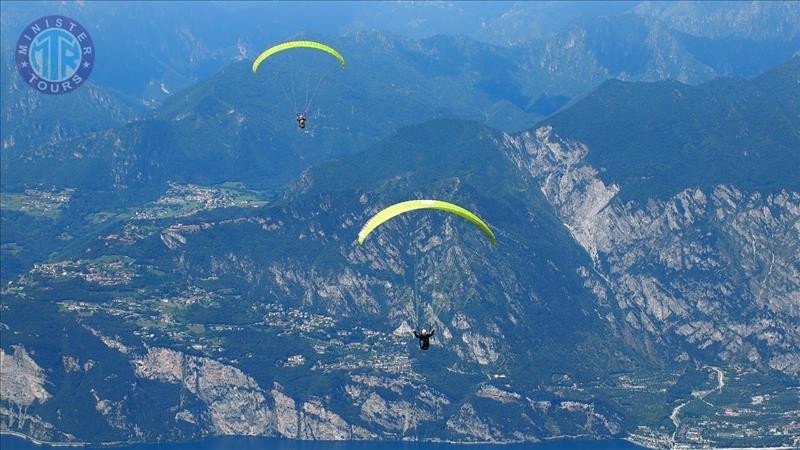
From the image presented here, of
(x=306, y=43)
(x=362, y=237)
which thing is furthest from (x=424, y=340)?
(x=306, y=43)

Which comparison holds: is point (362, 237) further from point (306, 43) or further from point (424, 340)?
point (306, 43)

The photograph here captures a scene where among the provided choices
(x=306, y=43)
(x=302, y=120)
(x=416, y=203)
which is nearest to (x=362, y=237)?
(x=416, y=203)

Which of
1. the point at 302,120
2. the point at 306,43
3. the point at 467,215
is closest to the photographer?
the point at 467,215

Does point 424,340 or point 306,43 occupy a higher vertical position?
point 306,43

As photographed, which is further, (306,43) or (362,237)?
(306,43)

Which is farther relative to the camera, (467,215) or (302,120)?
(302,120)

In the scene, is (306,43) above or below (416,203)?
above

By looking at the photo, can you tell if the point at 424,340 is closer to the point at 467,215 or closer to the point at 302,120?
the point at 467,215

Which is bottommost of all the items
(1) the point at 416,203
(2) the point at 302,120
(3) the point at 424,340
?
(3) the point at 424,340

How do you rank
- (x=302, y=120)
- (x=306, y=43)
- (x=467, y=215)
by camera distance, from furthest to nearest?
(x=302, y=120)
(x=306, y=43)
(x=467, y=215)
